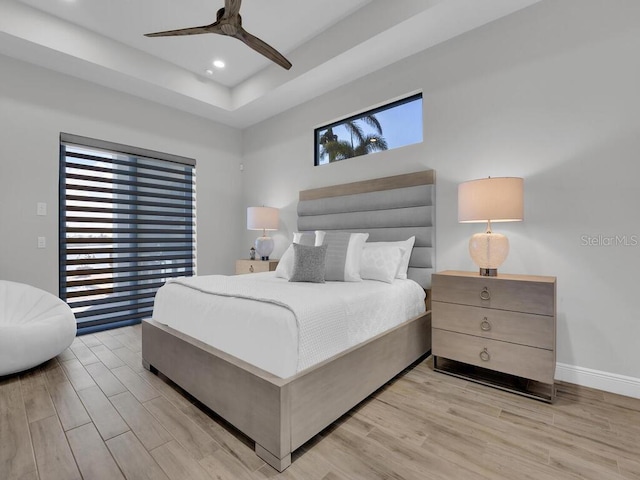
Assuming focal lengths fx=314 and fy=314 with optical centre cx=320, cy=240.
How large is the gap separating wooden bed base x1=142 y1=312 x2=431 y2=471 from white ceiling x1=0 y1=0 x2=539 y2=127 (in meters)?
2.45

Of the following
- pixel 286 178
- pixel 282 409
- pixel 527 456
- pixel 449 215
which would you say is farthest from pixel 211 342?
pixel 286 178

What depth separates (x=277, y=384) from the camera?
4.42ft

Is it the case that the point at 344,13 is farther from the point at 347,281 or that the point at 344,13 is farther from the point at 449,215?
the point at 347,281

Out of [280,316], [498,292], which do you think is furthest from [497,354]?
[280,316]

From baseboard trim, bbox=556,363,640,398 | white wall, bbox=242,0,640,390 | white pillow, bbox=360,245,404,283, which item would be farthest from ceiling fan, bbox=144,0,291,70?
baseboard trim, bbox=556,363,640,398

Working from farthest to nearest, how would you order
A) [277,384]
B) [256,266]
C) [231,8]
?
[256,266]
[231,8]
[277,384]

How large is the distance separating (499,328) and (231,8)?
2.64 meters

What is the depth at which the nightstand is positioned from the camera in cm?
387

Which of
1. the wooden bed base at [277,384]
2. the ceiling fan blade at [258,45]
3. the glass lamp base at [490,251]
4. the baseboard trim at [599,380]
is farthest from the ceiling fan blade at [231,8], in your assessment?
the baseboard trim at [599,380]

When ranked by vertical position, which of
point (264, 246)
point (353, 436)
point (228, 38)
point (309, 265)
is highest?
point (228, 38)

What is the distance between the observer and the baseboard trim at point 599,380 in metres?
2.00

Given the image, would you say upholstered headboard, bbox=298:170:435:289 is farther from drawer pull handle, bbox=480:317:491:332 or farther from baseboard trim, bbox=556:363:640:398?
baseboard trim, bbox=556:363:640:398

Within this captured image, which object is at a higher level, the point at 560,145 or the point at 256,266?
the point at 560,145

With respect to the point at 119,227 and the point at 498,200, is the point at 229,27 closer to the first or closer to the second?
the point at 498,200
